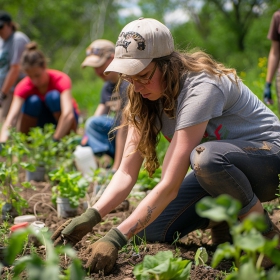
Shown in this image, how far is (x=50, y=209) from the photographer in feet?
10.7

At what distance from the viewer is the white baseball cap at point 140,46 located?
2104mm

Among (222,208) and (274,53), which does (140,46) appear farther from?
(274,53)

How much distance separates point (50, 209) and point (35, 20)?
2109cm

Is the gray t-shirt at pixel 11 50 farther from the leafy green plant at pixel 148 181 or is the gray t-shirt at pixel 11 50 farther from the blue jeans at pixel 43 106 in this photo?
the leafy green plant at pixel 148 181

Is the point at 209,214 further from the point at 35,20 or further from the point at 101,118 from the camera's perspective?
the point at 35,20

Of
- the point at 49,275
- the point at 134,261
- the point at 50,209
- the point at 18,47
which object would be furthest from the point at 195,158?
the point at 18,47

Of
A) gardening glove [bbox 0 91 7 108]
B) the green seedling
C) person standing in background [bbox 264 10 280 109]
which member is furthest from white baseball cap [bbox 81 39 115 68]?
the green seedling

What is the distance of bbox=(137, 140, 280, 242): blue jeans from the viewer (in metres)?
2.18

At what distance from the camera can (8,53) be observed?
570 cm

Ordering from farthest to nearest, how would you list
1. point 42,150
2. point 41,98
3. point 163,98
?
1. point 41,98
2. point 42,150
3. point 163,98

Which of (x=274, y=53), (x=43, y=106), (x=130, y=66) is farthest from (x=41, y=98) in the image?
(x=130, y=66)

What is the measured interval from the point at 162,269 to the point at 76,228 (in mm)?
768

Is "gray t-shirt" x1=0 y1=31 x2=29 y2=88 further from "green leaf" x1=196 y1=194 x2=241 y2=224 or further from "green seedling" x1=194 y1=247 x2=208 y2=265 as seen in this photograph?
"green leaf" x1=196 y1=194 x2=241 y2=224

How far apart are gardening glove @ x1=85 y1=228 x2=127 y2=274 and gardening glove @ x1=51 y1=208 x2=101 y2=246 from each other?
16cm
